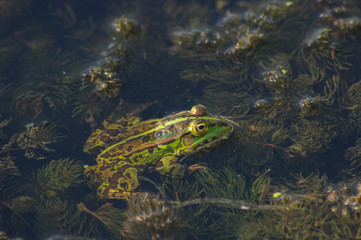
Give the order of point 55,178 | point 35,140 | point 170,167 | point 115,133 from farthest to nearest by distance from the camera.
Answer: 1. point 115,133
2. point 35,140
3. point 170,167
4. point 55,178

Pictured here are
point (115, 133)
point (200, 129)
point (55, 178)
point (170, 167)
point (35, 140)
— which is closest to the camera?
point (55, 178)

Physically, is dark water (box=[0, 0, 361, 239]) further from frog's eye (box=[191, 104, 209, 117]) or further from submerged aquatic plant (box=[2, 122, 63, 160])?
frog's eye (box=[191, 104, 209, 117])

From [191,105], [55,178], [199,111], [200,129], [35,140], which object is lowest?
[55,178]

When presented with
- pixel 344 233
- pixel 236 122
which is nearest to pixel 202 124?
pixel 236 122

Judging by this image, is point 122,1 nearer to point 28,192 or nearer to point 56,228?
point 28,192

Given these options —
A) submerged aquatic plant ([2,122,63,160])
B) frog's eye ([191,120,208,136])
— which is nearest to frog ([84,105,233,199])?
frog's eye ([191,120,208,136])

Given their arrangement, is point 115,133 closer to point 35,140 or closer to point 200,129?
point 35,140

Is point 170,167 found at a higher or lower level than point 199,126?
lower

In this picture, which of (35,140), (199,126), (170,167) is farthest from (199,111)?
(35,140)

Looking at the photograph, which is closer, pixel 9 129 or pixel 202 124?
pixel 202 124
